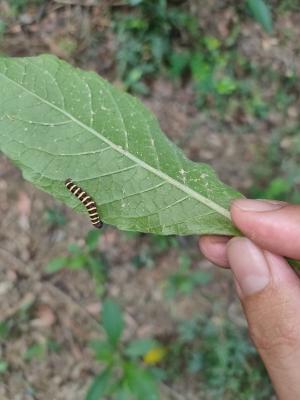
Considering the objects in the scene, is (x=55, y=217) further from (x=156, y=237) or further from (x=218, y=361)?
(x=218, y=361)

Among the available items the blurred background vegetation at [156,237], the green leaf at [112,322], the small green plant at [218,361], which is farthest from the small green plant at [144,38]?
the small green plant at [218,361]

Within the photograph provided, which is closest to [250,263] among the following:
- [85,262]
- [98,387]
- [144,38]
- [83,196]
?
[83,196]

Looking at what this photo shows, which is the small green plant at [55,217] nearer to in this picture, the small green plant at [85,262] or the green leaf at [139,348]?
the small green plant at [85,262]

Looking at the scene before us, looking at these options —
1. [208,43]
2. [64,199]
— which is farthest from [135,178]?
[208,43]

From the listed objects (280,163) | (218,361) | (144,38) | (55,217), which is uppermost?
(144,38)

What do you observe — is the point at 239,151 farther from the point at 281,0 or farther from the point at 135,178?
the point at 135,178

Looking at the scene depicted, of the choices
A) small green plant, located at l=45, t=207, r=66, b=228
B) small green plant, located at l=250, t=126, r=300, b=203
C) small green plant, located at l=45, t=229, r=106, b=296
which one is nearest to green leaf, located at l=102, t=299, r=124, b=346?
small green plant, located at l=45, t=229, r=106, b=296
